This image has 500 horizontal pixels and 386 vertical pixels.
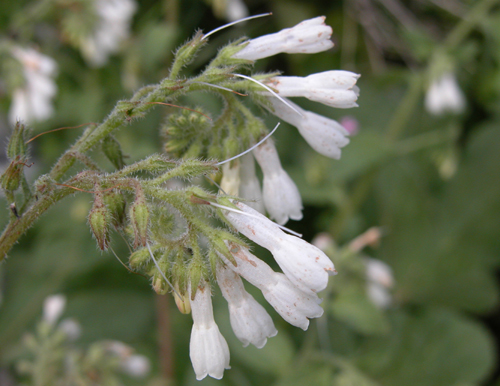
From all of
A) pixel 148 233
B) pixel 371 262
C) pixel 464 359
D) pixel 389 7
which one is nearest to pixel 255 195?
pixel 148 233

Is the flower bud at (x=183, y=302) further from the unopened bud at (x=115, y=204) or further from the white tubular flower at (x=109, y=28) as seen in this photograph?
the white tubular flower at (x=109, y=28)

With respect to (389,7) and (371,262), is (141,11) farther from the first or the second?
(371,262)

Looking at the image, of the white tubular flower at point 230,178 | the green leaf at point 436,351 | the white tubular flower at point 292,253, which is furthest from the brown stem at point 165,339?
the white tubular flower at point 292,253

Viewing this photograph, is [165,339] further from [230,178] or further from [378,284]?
[230,178]

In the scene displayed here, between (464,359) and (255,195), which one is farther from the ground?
(255,195)

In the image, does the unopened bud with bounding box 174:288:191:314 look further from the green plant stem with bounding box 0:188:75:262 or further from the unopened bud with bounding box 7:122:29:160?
the unopened bud with bounding box 7:122:29:160
